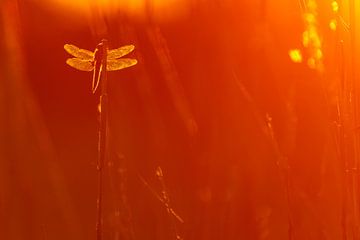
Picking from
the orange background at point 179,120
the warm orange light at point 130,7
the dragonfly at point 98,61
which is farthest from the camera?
the warm orange light at point 130,7

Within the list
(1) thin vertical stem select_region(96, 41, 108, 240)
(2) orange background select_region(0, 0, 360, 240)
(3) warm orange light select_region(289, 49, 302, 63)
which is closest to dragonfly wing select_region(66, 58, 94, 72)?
(1) thin vertical stem select_region(96, 41, 108, 240)

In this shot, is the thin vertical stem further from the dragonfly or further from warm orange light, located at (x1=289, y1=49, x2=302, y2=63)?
warm orange light, located at (x1=289, y1=49, x2=302, y2=63)

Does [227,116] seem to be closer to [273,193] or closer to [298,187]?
[273,193]

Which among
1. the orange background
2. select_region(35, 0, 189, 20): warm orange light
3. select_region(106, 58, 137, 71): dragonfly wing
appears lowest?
the orange background

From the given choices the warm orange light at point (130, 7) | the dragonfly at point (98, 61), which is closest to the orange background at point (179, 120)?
the warm orange light at point (130, 7)

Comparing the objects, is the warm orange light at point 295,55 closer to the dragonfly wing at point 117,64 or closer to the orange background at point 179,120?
the orange background at point 179,120

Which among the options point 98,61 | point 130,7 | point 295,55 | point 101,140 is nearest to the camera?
point 101,140

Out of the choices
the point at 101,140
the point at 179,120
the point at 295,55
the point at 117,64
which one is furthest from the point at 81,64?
the point at 295,55

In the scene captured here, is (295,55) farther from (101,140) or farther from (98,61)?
(101,140)

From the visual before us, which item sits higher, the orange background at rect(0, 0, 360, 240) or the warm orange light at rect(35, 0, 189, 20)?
the warm orange light at rect(35, 0, 189, 20)
